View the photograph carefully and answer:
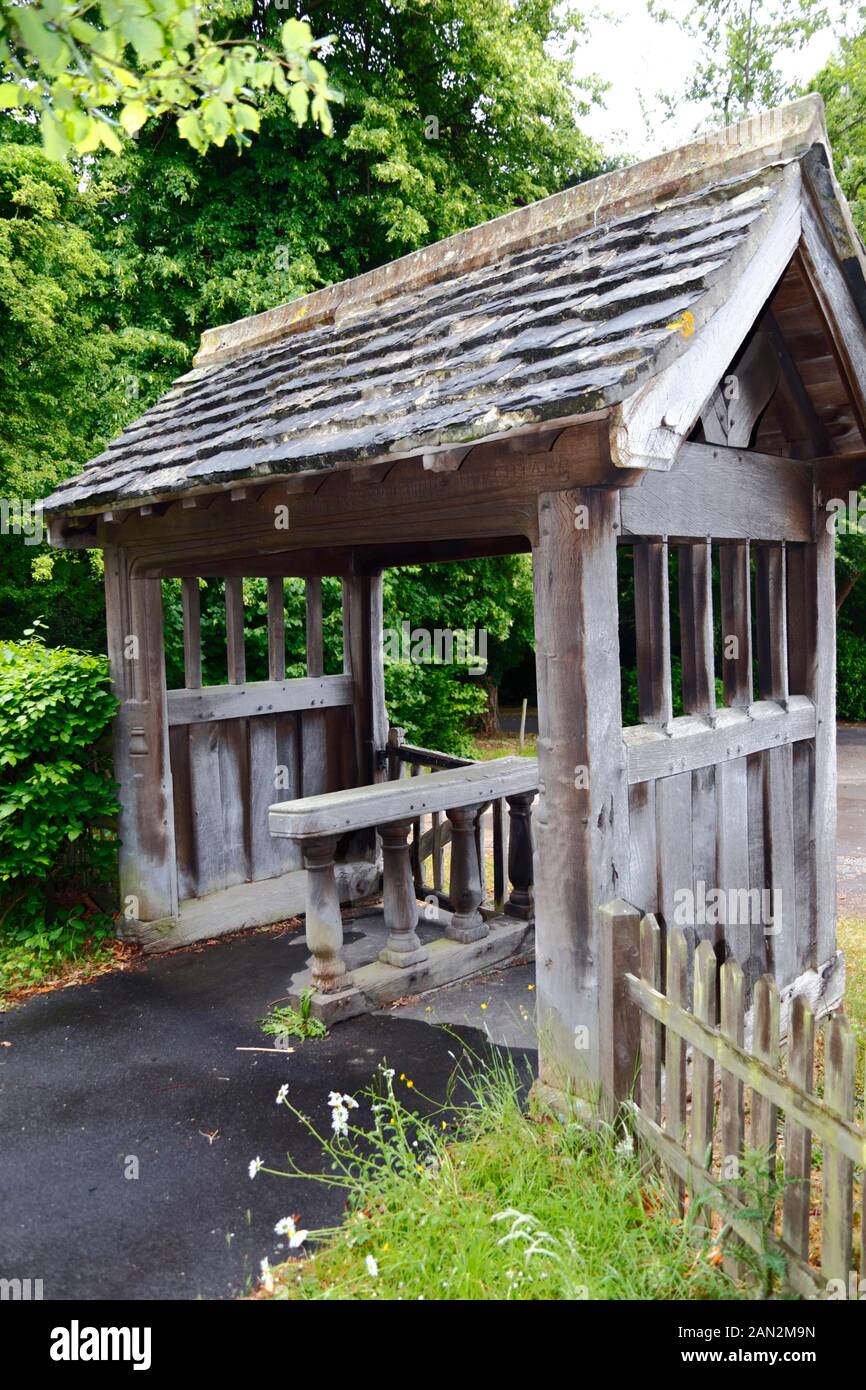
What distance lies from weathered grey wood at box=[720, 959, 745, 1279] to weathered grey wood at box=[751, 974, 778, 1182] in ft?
0.19

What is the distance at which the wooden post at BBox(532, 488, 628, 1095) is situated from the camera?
3650mm

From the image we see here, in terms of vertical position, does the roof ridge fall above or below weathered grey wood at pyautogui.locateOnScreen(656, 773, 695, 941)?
above

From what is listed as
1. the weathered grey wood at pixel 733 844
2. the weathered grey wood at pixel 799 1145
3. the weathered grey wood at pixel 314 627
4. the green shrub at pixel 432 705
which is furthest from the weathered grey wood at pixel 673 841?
the green shrub at pixel 432 705

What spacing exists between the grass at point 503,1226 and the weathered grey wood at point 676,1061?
80mm

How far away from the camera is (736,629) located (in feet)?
15.8

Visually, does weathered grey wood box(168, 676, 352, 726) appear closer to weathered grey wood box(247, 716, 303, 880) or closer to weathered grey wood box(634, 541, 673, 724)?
weathered grey wood box(247, 716, 303, 880)

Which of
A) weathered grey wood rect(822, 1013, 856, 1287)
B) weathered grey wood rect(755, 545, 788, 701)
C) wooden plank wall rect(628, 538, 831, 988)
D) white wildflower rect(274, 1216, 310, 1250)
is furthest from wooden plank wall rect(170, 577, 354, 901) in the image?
weathered grey wood rect(822, 1013, 856, 1287)

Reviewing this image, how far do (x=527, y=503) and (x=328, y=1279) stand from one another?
9.10 ft

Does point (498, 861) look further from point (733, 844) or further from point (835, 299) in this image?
point (835, 299)

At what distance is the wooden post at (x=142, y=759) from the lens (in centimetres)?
625

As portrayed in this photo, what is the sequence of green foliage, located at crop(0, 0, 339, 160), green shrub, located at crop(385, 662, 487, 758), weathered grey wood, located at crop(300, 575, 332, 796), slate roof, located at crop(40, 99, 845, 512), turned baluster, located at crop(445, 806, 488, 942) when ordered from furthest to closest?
green shrub, located at crop(385, 662, 487, 758), weathered grey wood, located at crop(300, 575, 332, 796), turned baluster, located at crop(445, 806, 488, 942), slate roof, located at crop(40, 99, 845, 512), green foliage, located at crop(0, 0, 339, 160)

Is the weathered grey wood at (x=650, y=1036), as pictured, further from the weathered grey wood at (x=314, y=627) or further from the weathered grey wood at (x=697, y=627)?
the weathered grey wood at (x=314, y=627)

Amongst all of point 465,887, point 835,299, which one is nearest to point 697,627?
point 835,299
